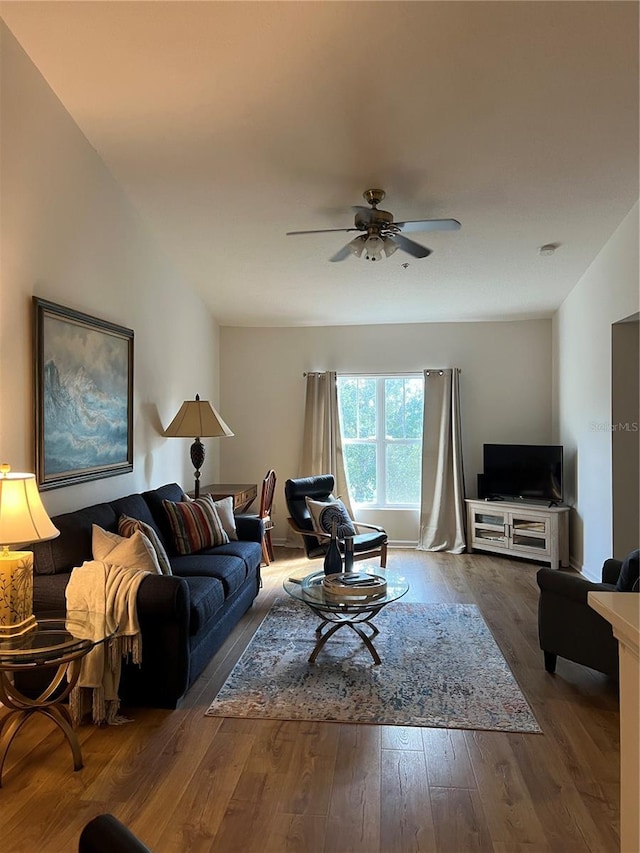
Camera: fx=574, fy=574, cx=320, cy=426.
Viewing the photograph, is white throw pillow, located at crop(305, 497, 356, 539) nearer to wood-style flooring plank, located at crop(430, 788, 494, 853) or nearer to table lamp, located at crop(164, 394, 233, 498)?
table lamp, located at crop(164, 394, 233, 498)

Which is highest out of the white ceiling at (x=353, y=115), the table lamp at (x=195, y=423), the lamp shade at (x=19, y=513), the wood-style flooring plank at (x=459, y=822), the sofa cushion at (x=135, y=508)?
the white ceiling at (x=353, y=115)

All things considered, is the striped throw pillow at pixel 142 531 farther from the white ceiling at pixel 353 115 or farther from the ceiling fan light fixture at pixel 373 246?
the white ceiling at pixel 353 115

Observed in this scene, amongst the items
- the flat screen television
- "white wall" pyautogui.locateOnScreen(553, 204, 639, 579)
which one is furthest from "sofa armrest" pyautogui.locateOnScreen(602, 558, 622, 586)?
the flat screen television

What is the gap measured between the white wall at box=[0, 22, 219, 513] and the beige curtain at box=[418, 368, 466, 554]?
9.44 ft

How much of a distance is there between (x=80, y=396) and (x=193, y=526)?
1.26 m

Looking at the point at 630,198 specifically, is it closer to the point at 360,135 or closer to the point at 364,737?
the point at 360,135

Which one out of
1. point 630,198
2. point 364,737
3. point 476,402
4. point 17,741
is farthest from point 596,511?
point 17,741

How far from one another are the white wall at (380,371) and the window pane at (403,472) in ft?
0.69

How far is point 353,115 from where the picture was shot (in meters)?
3.18

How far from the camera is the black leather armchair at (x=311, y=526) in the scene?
5.09 metres

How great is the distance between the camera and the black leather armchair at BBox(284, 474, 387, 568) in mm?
5086

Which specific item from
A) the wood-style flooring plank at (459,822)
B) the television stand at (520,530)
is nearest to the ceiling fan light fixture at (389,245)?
the wood-style flooring plank at (459,822)

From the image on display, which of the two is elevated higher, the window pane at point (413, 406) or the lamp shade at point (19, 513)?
the window pane at point (413, 406)

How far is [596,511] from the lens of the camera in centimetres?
504
